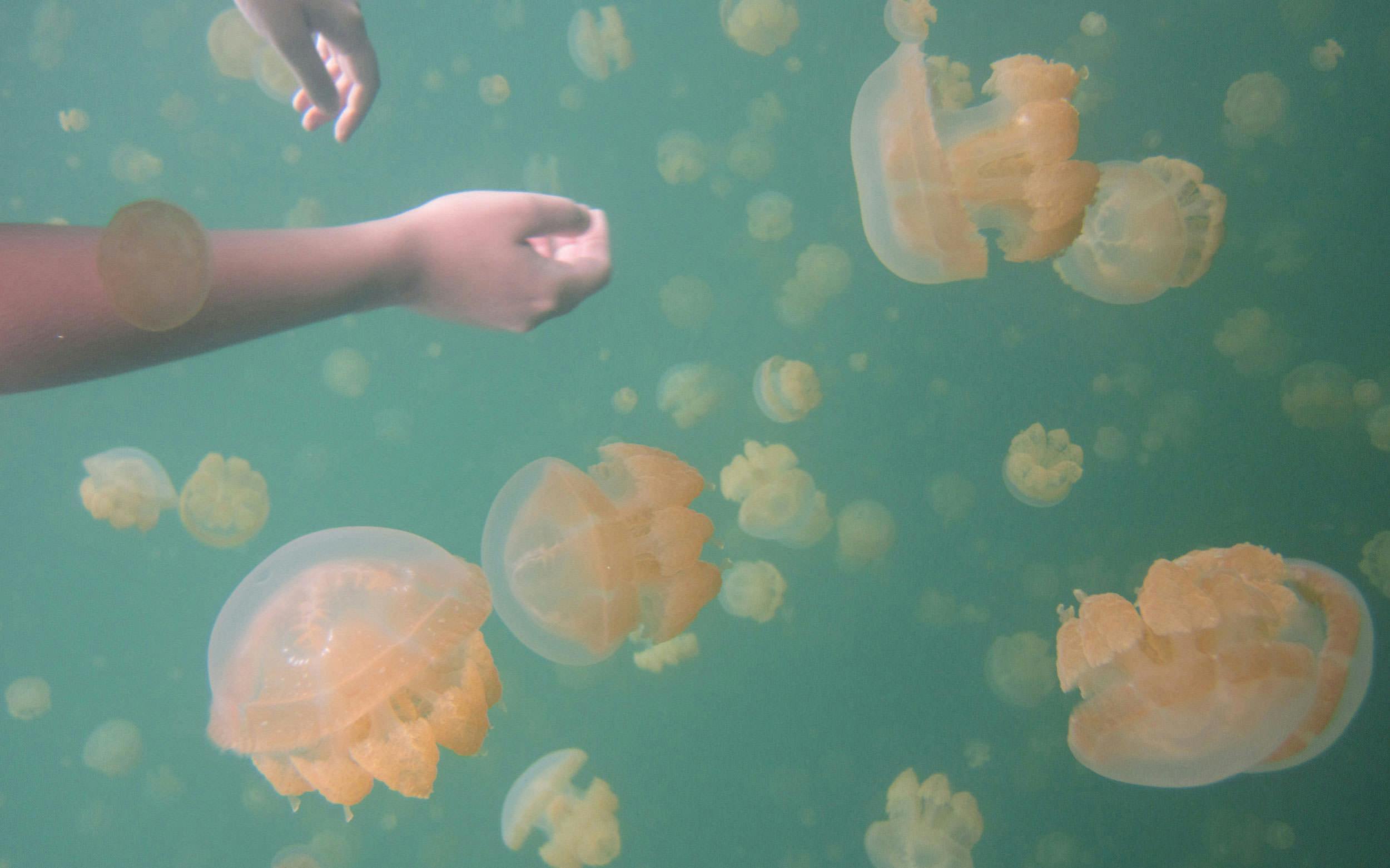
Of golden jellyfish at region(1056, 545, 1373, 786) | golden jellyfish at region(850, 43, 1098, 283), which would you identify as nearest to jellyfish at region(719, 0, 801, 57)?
golden jellyfish at region(850, 43, 1098, 283)

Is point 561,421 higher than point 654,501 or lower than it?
higher

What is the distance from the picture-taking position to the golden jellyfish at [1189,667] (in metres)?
2.77

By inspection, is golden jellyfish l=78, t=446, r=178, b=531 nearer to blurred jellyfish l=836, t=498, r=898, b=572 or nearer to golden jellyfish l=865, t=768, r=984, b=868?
blurred jellyfish l=836, t=498, r=898, b=572

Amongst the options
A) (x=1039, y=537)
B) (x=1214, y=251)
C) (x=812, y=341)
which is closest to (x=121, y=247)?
(x=1214, y=251)

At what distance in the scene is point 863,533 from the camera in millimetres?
5562

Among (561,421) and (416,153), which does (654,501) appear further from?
(416,153)

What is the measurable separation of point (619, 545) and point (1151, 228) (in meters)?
3.12

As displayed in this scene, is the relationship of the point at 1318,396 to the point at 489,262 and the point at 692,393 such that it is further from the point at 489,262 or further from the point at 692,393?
the point at 489,262

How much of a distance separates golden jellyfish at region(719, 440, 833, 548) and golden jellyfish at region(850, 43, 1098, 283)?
96.7 inches

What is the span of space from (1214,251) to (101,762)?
9902 mm

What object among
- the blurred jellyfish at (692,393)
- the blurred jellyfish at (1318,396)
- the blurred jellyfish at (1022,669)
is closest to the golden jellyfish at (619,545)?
the blurred jellyfish at (692,393)

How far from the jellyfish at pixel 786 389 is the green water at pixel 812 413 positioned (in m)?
0.19

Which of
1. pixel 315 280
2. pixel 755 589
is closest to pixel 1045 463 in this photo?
pixel 755 589

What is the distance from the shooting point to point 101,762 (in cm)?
695
